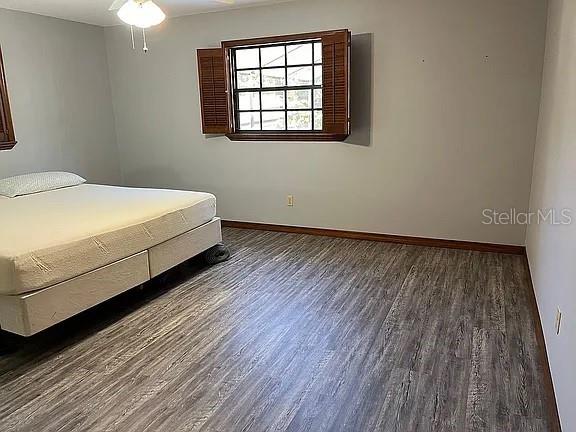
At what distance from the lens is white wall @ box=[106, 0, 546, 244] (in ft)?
12.9

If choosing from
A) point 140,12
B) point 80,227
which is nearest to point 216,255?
point 80,227

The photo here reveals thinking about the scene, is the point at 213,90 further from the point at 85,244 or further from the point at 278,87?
the point at 85,244

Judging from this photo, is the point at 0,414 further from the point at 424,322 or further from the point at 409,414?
the point at 424,322

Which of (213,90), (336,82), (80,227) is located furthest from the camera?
(213,90)

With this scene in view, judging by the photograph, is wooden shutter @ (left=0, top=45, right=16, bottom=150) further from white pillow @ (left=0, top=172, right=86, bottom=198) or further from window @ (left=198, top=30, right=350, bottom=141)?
window @ (left=198, top=30, right=350, bottom=141)

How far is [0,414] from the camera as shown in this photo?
2127mm

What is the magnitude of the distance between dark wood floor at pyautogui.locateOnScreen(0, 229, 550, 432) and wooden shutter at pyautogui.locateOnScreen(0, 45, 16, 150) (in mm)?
2329

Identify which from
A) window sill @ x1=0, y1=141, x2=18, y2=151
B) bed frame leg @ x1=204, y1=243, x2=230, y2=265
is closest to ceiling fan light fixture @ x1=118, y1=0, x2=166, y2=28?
bed frame leg @ x1=204, y1=243, x2=230, y2=265

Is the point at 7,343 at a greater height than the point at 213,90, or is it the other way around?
the point at 213,90

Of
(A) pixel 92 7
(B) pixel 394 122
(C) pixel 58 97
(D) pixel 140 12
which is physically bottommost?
(B) pixel 394 122

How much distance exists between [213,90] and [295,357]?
132 inches

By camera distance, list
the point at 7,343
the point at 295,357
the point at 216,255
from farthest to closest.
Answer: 1. the point at 216,255
2. the point at 7,343
3. the point at 295,357

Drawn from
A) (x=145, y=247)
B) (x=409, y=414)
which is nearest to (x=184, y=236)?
(x=145, y=247)

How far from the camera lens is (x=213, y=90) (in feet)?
16.3
